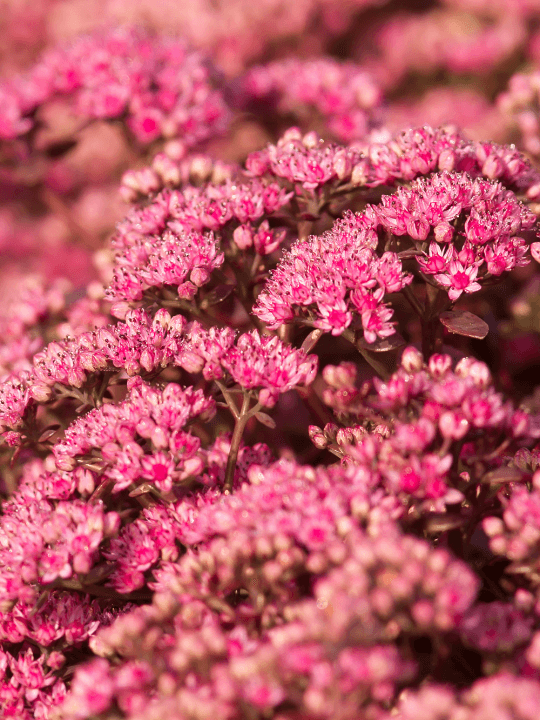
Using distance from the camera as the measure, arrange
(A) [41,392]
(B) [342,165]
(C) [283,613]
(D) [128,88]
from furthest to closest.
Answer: (D) [128,88] → (B) [342,165] → (A) [41,392] → (C) [283,613]

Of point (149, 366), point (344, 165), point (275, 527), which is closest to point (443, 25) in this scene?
point (344, 165)

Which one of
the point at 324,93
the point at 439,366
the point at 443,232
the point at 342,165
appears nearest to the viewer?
the point at 439,366

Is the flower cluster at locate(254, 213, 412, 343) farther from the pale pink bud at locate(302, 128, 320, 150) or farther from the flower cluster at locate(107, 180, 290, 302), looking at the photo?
the pale pink bud at locate(302, 128, 320, 150)

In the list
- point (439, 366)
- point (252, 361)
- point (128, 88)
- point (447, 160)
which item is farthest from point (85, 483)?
point (128, 88)

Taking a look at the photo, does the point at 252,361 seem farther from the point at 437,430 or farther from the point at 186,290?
the point at 437,430

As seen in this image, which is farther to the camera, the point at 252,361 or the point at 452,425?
the point at 252,361

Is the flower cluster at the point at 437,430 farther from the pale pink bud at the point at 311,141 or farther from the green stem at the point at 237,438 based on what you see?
the pale pink bud at the point at 311,141

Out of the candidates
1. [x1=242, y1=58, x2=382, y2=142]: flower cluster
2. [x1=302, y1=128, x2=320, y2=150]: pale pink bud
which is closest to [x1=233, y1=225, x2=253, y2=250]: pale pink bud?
[x1=302, y1=128, x2=320, y2=150]: pale pink bud

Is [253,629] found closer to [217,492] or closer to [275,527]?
[275,527]

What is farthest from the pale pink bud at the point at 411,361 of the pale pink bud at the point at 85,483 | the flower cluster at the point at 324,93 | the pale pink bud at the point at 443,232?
the flower cluster at the point at 324,93
